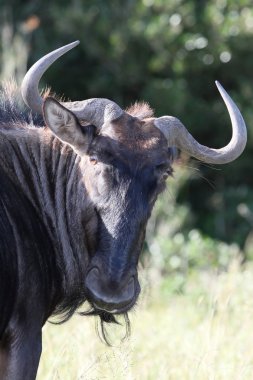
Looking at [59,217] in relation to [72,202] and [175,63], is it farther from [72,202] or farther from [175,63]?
[175,63]

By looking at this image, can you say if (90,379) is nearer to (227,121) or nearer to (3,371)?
(3,371)

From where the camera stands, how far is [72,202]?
6180mm

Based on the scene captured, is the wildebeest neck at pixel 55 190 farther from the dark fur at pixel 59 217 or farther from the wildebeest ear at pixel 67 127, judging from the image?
the wildebeest ear at pixel 67 127

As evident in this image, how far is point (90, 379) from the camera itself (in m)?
6.45

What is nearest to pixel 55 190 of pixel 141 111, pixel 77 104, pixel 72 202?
pixel 72 202

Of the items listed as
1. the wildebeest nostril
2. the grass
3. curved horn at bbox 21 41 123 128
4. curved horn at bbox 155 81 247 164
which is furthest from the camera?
the grass

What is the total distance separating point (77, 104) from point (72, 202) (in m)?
0.63

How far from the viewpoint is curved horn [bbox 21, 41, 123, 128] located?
242 inches

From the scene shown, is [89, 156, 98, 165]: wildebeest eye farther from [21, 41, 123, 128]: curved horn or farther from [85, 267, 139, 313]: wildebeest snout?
[85, 267, 139, 313]: wildebeest snout

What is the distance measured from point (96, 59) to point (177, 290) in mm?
8957

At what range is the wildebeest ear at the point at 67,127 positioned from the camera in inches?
236

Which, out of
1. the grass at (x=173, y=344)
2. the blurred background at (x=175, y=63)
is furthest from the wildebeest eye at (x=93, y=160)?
the blurred background at (x=175, y=63)

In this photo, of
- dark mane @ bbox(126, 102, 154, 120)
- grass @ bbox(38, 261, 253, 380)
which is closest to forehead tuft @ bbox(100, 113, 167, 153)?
dark mane @ bbox(126, 102, 154, 120)

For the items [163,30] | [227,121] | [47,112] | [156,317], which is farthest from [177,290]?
[227,121]
